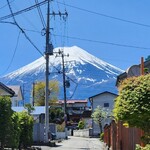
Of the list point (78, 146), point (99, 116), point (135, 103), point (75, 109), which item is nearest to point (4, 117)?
point (135, 103)

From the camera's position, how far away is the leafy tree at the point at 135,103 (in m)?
9.14

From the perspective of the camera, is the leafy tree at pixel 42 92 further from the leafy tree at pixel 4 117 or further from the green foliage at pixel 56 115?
the leafy tree at pixel 4 117

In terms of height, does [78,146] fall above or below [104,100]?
below

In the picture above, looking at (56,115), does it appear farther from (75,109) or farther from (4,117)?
(4,117)

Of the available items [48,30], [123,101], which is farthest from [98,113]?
[123,101]

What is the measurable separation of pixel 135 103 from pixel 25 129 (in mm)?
→ 17194

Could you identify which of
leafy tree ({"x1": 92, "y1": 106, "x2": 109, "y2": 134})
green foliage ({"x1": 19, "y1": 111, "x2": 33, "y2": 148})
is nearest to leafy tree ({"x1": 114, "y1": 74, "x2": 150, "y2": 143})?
green foliage ({"x1": 19, "y1": 111, "x2": 33, "y2": 148})

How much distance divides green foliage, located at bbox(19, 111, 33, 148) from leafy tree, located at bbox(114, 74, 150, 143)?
628 inches

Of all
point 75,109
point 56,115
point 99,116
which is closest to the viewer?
point 99,116

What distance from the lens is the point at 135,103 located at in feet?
30.2

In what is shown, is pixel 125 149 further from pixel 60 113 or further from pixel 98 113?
pixel 60 113

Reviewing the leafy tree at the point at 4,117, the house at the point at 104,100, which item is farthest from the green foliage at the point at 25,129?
the house at the point at 104,100

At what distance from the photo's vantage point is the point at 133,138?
50.2ft

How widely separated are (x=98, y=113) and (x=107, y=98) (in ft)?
33.1
